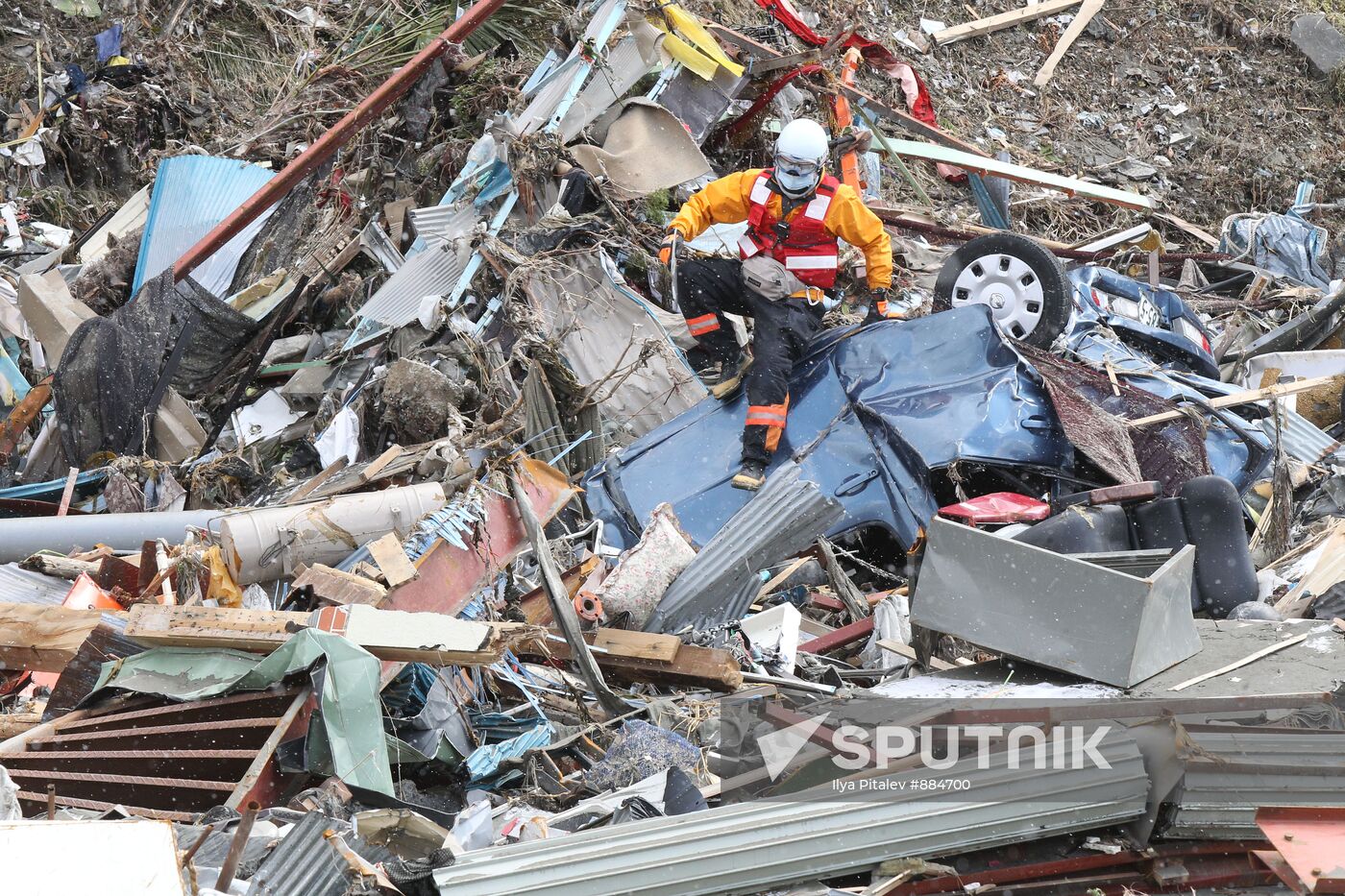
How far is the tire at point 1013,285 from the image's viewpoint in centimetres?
614

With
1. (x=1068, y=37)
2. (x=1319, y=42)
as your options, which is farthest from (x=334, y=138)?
(x=1319, y=42)

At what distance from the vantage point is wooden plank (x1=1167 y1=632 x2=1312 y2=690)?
3734mm

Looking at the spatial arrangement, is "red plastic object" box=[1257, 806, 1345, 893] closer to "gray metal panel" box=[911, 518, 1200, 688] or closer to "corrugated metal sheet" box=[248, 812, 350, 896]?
"gray metal panel" box=[911, 518, 1200, 688]

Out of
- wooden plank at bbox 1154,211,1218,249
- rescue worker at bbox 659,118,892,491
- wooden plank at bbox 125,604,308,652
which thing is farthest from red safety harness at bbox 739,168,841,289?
wooden plank at bbox 1154,211,1218,249

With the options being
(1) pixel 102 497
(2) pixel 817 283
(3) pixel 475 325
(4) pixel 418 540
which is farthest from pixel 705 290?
(1) pixel 102 497

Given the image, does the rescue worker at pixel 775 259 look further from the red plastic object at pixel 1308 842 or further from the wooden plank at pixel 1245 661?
the red plastic object at pixel 1308 842

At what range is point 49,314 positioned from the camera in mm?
7625

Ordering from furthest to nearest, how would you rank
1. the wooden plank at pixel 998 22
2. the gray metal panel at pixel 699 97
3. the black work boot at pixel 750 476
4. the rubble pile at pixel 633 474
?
the wooden plank at pixel 998 22 < the gray metal panel at pixel 699 97 < the black work boot at pixel 750 476 < the rubble pile at pixel 633 474

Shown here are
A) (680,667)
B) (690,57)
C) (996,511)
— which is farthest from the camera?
(690,57)

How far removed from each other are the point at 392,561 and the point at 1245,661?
3011mm

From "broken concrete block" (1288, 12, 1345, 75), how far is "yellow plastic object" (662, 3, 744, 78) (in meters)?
7.83

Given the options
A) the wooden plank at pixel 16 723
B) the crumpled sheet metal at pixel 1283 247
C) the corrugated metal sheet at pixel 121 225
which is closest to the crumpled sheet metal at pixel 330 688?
the wooden plank at pixel 16 723

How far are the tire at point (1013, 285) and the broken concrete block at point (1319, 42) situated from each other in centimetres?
858

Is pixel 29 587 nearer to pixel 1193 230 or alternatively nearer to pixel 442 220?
pixel 442 220
